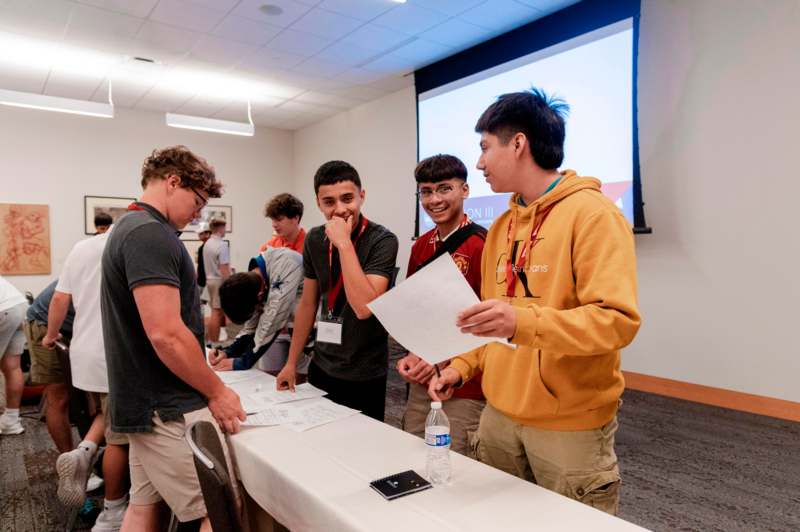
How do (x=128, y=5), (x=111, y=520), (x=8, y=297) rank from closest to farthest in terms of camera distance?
(x=111, y=520) < (x=8, y=297) < (x=128, y=5)

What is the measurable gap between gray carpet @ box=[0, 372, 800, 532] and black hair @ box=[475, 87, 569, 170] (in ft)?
5.91

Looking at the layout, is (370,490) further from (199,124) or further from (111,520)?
(199,124)

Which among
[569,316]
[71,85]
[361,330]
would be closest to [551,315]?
[569,316]

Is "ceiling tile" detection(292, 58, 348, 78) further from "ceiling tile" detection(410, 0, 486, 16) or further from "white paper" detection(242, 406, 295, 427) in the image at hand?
"white paper" detection(242, 406, 295, 427)

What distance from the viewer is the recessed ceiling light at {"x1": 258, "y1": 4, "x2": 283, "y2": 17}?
13.8 ft

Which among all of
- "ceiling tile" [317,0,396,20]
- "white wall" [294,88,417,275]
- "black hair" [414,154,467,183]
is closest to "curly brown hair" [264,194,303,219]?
"black hair" [414,154,467,183]

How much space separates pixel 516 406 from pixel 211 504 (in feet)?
2.12

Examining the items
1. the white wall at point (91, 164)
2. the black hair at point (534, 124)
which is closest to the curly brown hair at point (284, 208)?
the black hair at point (534, 124)

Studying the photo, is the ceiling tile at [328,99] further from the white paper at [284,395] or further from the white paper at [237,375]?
the white paper at [284,395]

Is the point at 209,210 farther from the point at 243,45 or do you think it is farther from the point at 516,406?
the point at 516,406

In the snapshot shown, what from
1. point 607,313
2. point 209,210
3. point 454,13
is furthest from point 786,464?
point 209,210

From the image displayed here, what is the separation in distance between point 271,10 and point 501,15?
1976 millimetres

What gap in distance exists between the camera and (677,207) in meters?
3.90

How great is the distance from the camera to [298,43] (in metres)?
4.99
